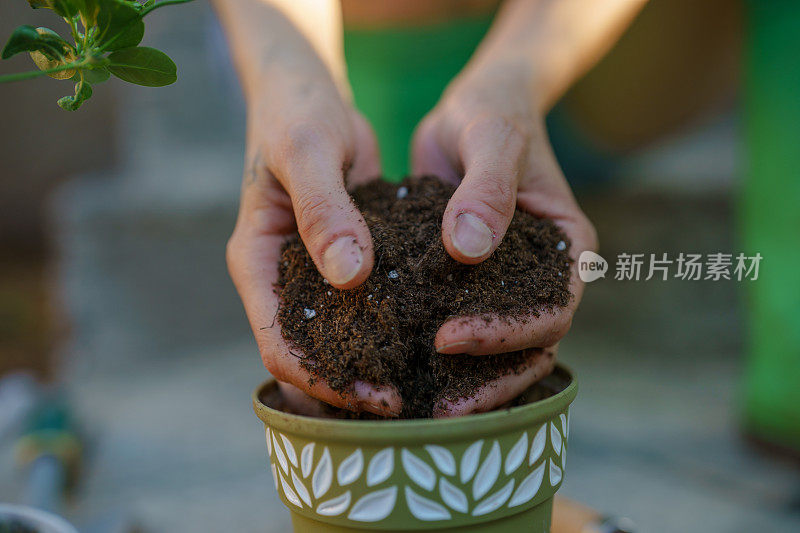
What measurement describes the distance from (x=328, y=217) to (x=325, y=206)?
0.5 inches

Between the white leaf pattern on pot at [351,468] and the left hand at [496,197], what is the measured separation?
0.33 ft

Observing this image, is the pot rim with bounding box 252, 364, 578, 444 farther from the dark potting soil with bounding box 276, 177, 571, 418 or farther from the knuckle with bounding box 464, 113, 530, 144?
the knuckle with bounding box 464, 113, 530, 144

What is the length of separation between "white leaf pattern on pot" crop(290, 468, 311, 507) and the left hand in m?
0.14

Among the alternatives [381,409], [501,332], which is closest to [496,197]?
[501,332]

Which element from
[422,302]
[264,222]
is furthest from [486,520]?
[264,222]

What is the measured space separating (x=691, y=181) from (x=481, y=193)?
180 cm

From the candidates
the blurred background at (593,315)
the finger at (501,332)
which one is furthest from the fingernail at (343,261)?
the blurred background at (593,315)

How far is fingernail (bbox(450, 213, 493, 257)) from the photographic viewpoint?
62cm

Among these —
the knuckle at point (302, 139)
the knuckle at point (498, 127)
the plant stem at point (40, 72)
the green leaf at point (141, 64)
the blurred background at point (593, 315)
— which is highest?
the green leaf at point (141, 64)

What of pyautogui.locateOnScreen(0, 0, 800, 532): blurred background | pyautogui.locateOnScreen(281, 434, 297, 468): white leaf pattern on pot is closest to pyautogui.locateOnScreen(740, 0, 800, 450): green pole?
pyautogui.locateOnScreen(0, 0, 800, 532): blurred background

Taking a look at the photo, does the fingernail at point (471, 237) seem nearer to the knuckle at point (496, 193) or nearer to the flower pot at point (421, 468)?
the knuckle at point (496, 193)

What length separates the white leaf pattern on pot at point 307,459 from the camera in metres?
0.58

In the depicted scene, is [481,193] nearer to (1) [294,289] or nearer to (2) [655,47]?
(1) [294,289]

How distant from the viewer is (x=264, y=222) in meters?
0.78
